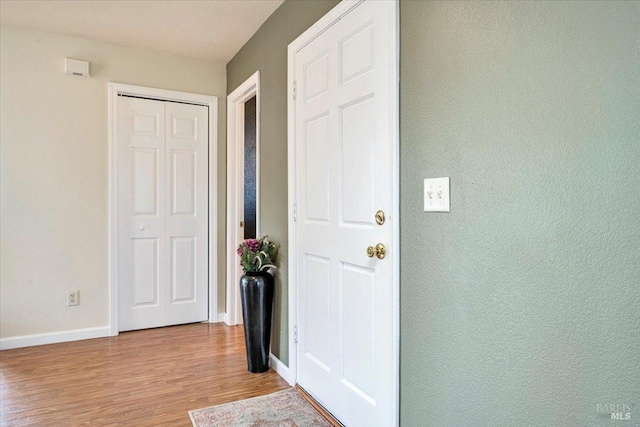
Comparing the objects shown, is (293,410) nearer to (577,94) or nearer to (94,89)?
(577,94)

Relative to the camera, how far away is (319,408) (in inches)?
85.4

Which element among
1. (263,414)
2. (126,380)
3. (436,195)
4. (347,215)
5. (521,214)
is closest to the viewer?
(521,214)

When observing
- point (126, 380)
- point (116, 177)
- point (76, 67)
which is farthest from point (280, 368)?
point (76, 67)

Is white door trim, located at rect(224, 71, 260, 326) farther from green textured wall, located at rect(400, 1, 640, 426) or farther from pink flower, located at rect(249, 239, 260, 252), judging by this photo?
green textured wall, located at rect(400, 1, 640, 426)

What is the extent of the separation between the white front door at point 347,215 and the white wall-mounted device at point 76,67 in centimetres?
205

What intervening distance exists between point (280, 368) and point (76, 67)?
9.65ft

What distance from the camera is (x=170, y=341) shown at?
3.29 m

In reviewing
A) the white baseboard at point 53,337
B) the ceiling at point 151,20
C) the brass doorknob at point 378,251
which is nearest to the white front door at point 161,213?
the white baseboard at point 53,337

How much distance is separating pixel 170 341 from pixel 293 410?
159cm

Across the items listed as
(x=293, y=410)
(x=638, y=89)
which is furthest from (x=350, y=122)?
(x=293, y=410)

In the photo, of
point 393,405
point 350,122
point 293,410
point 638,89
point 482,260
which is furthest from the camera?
point 293,410

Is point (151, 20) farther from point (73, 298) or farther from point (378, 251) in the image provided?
point (378, 251)

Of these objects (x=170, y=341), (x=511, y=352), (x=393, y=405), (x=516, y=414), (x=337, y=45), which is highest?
(x=337, y=45)

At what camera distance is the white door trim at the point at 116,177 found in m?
3.42
